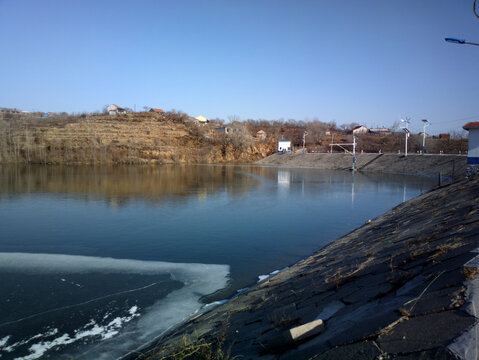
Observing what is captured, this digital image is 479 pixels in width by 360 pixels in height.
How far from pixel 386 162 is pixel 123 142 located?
173 feet

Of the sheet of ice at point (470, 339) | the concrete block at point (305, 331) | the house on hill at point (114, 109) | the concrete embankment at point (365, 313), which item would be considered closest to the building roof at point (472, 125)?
the concrete embankment at point (365, 313)

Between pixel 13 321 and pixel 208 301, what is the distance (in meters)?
3.67

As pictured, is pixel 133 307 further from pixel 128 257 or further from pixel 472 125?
pixel 472 125

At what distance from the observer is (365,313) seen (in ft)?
11.4

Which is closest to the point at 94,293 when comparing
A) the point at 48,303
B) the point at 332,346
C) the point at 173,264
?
the point at 48,303

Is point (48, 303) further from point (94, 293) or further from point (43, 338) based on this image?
point (43, 338)

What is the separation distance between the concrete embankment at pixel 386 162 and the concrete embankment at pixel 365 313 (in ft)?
92.7

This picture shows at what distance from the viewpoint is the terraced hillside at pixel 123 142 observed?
6408 centimetres

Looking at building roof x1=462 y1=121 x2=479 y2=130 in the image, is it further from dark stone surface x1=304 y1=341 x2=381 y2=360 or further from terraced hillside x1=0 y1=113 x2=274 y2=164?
terraced hillside x1=0 y1=113 x2=274 y2=164

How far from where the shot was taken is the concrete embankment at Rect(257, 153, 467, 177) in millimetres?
38719

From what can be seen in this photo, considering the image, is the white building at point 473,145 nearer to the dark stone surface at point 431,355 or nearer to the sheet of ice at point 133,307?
the sheet of ice at point 133,307

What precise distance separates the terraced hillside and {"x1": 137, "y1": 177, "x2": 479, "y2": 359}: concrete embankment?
63526 millimetres

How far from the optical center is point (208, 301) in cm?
702

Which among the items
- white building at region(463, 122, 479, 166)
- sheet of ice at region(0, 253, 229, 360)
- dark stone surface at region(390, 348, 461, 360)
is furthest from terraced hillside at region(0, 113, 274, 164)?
dark stone surface at region(390, 348, 461, 360)
